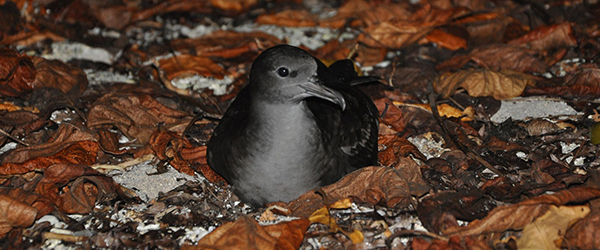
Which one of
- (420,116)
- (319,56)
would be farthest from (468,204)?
(319,56)

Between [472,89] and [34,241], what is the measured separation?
3.44 metres

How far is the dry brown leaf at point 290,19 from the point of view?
7203 millimetres

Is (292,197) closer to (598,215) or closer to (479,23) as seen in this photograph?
(598,215)

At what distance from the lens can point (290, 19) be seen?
723 cm

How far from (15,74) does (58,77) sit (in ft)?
1.11

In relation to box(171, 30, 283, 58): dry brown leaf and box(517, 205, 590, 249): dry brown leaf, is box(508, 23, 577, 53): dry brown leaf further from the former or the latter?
box(517, 205, 590, 249): dry brown leaf

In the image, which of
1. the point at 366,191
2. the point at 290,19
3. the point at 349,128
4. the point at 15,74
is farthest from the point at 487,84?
the point at 15,74

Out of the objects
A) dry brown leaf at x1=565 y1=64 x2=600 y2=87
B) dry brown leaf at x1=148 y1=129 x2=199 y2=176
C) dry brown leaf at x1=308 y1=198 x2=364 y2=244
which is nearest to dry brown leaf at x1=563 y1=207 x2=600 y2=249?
dry brown leaf at x1=308 y1=198 x2=364 y2=244

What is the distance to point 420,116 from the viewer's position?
5.45 metres

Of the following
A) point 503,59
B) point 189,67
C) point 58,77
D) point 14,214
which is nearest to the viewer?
point 14,214

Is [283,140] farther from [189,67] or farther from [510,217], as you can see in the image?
[189,67]

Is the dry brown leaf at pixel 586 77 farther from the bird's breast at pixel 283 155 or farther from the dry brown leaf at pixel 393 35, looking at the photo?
the bird's breast at pixel 283 155

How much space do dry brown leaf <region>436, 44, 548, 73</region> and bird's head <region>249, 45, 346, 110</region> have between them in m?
2.45

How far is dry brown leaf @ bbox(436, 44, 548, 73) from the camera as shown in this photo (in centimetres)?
599
